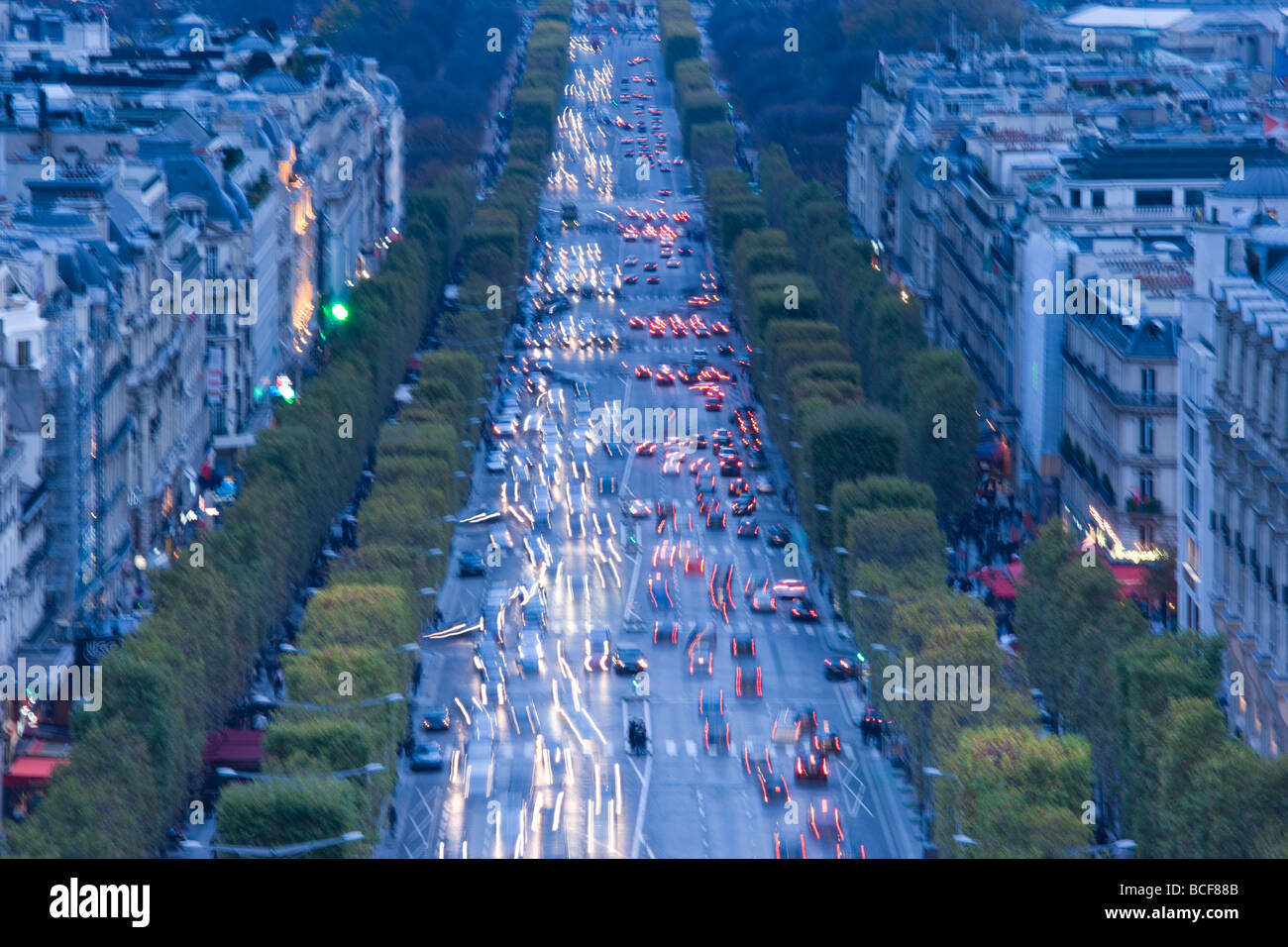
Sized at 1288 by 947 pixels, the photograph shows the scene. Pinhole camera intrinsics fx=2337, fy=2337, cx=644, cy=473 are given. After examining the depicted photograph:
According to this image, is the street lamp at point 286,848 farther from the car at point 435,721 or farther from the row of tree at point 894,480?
the car at point 435,721

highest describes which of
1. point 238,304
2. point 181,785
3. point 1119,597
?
point 238,304

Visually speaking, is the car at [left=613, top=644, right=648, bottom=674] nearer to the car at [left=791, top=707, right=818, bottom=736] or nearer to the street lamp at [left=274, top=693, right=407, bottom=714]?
the car at [left=791, top=707, right=818, bottom=736]

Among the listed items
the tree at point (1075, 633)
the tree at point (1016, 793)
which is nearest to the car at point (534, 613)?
the tree at point (1075, 633)

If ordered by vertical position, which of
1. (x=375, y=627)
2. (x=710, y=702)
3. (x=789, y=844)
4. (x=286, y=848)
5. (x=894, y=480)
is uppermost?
(x=894, y=480)

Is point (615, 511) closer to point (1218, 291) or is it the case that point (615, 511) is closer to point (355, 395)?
point (355, 395)

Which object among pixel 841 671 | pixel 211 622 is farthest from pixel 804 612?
pixel 211 622

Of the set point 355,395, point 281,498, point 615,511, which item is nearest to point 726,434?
point 615,511

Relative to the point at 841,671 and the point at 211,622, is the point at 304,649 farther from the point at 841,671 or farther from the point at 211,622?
the point at 841,671
